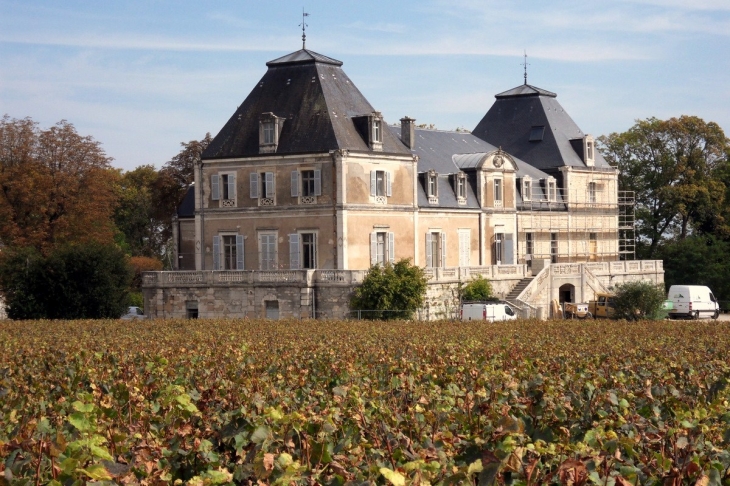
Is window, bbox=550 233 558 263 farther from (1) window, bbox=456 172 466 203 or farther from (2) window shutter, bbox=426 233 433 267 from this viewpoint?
(2) window shutter, bbox=426 233 433 267

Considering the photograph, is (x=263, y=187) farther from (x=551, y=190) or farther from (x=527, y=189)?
(x=551, y=190)

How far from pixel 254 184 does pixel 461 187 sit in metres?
11.2

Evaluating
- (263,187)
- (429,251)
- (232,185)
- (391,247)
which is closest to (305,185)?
(263,187)

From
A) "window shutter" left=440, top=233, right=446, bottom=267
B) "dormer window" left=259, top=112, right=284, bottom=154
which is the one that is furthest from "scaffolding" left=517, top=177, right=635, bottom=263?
"dormer window" left=259, top=112, right=284, bottom=154

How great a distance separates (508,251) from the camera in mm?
58156

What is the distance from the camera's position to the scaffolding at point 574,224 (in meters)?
60.7

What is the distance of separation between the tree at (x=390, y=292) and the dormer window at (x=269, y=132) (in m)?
7.31

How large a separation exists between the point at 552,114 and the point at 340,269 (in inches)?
978

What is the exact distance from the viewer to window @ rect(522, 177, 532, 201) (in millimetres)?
60406

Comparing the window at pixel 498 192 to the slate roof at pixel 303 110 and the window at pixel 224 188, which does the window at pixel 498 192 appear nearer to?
the slate roof at pixel 303 110

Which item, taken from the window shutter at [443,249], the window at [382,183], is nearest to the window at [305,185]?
the window at [382,183]

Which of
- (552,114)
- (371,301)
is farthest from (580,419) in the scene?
(552,114)

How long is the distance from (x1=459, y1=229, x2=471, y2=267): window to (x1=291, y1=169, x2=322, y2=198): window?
9.56 metres

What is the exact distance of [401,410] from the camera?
1279cm
